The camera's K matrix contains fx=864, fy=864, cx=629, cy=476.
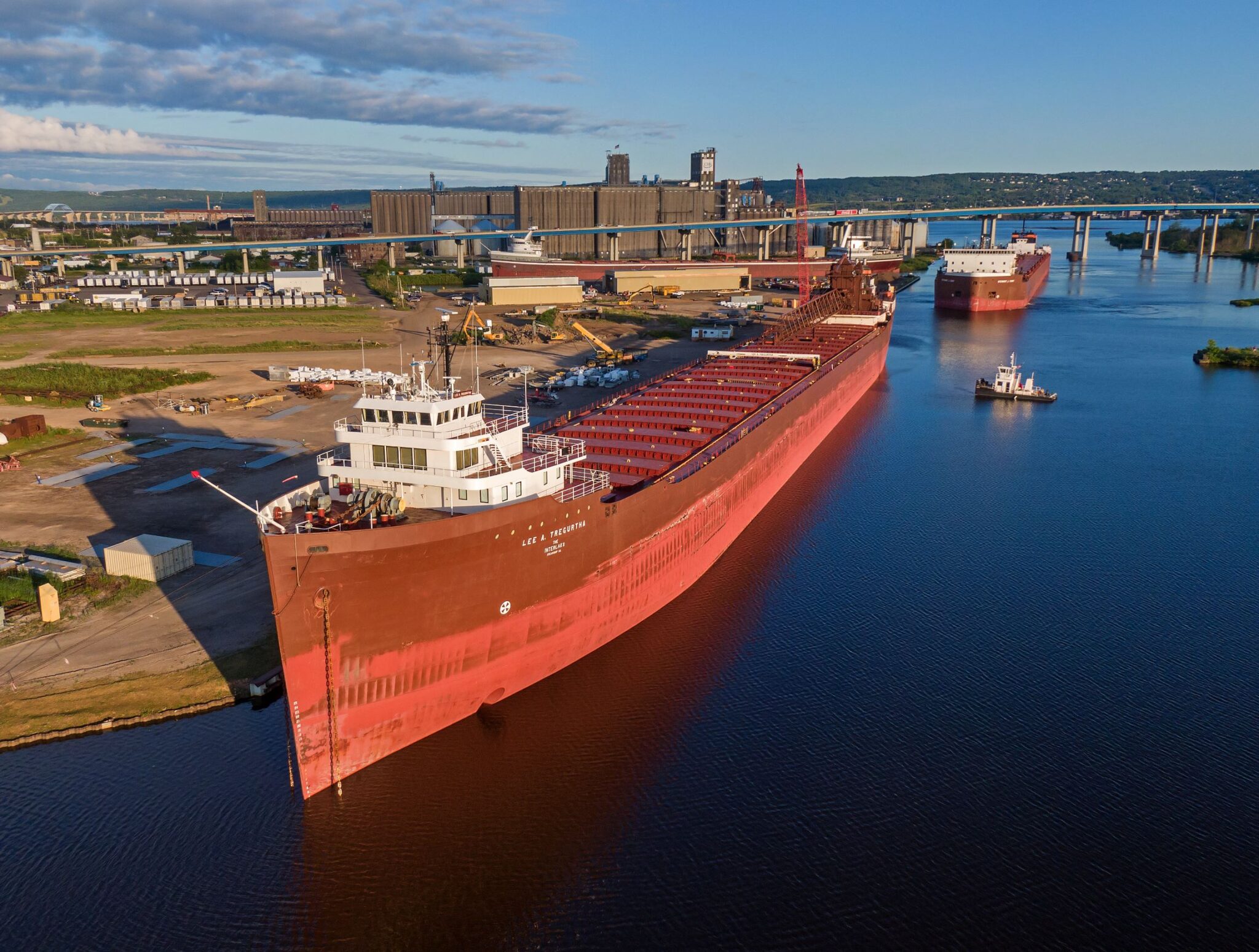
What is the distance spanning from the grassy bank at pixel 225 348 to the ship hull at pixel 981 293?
70.8 m

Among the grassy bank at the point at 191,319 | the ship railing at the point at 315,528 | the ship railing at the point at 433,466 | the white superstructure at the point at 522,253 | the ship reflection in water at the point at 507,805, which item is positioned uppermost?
the white superstructure at the point at 522,253

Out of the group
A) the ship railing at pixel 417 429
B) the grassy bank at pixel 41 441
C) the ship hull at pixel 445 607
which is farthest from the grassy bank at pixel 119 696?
the grassy bank at pixel 41 441

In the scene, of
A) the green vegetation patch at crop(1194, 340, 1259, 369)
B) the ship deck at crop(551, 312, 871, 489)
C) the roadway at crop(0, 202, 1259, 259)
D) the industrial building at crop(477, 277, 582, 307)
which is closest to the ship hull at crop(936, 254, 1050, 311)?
the roadway at crop(0, 202, 1259, 259)

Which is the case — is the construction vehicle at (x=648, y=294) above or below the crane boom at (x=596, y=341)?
above

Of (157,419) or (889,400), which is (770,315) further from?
(157,419)

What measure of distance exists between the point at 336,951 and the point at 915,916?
10588 mm

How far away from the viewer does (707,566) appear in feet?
105

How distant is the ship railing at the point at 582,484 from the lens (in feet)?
78.5

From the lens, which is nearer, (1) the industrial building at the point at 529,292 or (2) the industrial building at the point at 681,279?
(1) the industrial building at the point at 529,292

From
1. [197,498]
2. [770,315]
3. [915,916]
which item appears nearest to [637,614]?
[915,916]

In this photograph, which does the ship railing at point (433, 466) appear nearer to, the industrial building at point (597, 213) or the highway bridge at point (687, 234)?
the highway bridge at point (687, 234)

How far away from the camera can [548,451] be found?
1058 inches

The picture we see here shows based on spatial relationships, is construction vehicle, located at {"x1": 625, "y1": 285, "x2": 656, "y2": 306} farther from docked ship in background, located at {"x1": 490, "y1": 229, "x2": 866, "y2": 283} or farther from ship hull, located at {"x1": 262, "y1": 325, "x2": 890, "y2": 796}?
ship hull, located at {"x1": 262, "y1": 325, "x2": 890, "y2": 796}

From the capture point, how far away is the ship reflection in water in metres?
16.3
